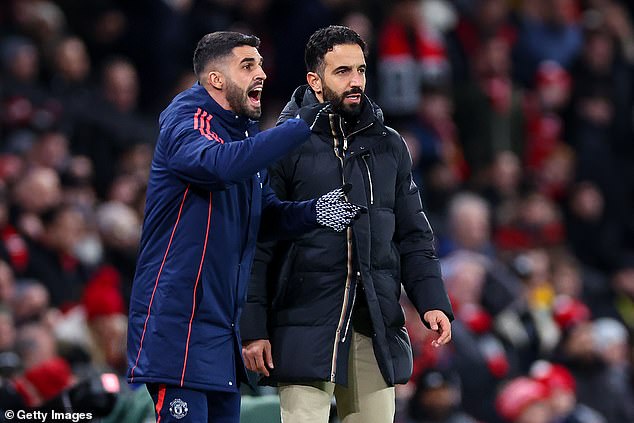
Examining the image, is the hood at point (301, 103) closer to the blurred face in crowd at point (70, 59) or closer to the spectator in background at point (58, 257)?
the spectator in background at point (58, 257)

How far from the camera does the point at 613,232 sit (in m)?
12.1

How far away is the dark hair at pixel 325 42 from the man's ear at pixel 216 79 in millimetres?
400

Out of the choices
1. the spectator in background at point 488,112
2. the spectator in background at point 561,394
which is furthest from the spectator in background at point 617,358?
the spectator in background at point 488,112

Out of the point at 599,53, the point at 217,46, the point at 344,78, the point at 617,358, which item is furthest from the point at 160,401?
the point at 599,53

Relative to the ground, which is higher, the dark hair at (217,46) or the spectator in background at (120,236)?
the dark hair at (217,46)

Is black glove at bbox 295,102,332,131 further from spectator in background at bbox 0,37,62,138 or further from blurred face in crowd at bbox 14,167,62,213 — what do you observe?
spectator in background at bbox 0,37,62,138

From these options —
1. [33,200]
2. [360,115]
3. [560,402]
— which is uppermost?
[360,115]

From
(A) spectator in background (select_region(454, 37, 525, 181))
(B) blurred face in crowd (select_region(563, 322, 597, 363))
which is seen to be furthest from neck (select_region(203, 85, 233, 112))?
(A) spectator in background (select_region(454, 37, 525, 181))

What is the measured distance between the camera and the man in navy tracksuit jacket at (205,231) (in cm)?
444

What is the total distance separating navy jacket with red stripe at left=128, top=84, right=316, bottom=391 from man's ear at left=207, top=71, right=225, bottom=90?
0.05m

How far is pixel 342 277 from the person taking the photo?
4.86m

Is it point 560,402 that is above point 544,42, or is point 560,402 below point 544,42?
below

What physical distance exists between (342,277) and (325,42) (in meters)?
0.82
